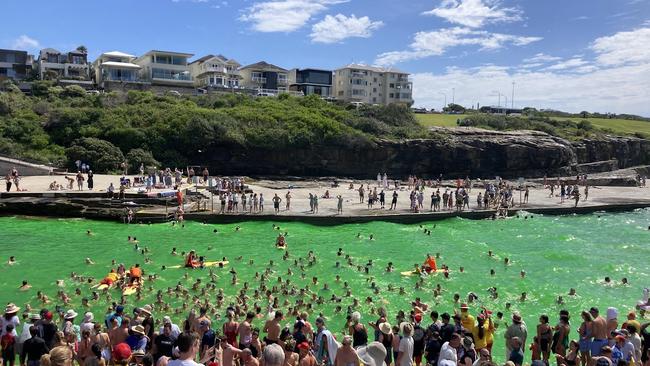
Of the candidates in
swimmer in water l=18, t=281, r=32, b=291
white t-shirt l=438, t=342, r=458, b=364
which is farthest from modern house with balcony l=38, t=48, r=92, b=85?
white t-shirt l=438, t=342, r=458, b=364

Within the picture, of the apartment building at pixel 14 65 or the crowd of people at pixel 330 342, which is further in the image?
the apartment building at pixel 14 65

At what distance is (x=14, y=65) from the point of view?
265 feet

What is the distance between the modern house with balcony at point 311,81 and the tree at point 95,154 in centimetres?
5341

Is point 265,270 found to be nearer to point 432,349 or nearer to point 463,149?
point 432,349

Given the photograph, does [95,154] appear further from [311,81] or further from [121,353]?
[311,81]

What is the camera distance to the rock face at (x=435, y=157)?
175ft

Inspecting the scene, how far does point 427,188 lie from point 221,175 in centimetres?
1998

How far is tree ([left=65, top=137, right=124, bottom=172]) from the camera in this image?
43.8 m

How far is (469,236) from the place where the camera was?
2942 cm

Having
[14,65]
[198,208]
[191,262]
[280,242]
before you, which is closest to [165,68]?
[14,65]

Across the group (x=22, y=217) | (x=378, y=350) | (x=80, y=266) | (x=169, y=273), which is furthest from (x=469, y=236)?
(x=22, y=217)

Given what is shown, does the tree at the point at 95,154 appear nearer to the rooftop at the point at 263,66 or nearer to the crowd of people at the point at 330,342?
the crowd of people at the point at 330,342

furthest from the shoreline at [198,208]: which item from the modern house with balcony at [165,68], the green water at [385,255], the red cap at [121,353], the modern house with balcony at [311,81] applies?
the modern house with balcony at [311,81]

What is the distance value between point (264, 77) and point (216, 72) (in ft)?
38.7
